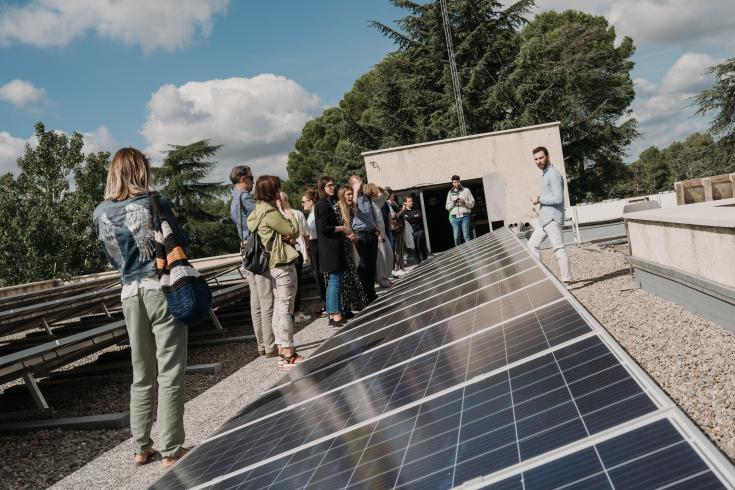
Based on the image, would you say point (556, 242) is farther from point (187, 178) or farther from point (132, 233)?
point (187, 178)

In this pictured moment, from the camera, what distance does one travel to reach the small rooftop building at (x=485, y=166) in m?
19.0

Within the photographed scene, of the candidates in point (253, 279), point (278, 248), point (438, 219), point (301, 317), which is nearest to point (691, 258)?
point (278, 248)

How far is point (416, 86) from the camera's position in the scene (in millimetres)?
38125

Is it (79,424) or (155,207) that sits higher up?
(155,207)

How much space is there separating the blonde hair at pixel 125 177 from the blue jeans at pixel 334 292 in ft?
14.1

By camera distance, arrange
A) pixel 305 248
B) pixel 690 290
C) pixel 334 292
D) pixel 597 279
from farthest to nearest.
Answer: pixel 305 248
pixel 597 279
pixel 334 292
pixel 690 290

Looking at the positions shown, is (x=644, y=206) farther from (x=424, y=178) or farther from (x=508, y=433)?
(x=508, y=433)

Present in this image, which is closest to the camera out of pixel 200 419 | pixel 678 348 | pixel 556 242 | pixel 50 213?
pixel 678 348

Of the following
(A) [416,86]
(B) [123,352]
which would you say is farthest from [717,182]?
(A) [416,86]

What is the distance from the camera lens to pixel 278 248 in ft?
22.0

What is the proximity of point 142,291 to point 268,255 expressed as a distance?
8.83 feet

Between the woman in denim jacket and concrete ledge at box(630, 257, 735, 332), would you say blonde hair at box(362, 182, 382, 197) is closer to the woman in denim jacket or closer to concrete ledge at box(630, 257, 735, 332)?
concrete ledge at box(630, 257, 735, 332)

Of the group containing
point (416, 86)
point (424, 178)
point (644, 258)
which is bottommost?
point (644, 258)

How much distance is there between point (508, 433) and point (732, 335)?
15.2ft
